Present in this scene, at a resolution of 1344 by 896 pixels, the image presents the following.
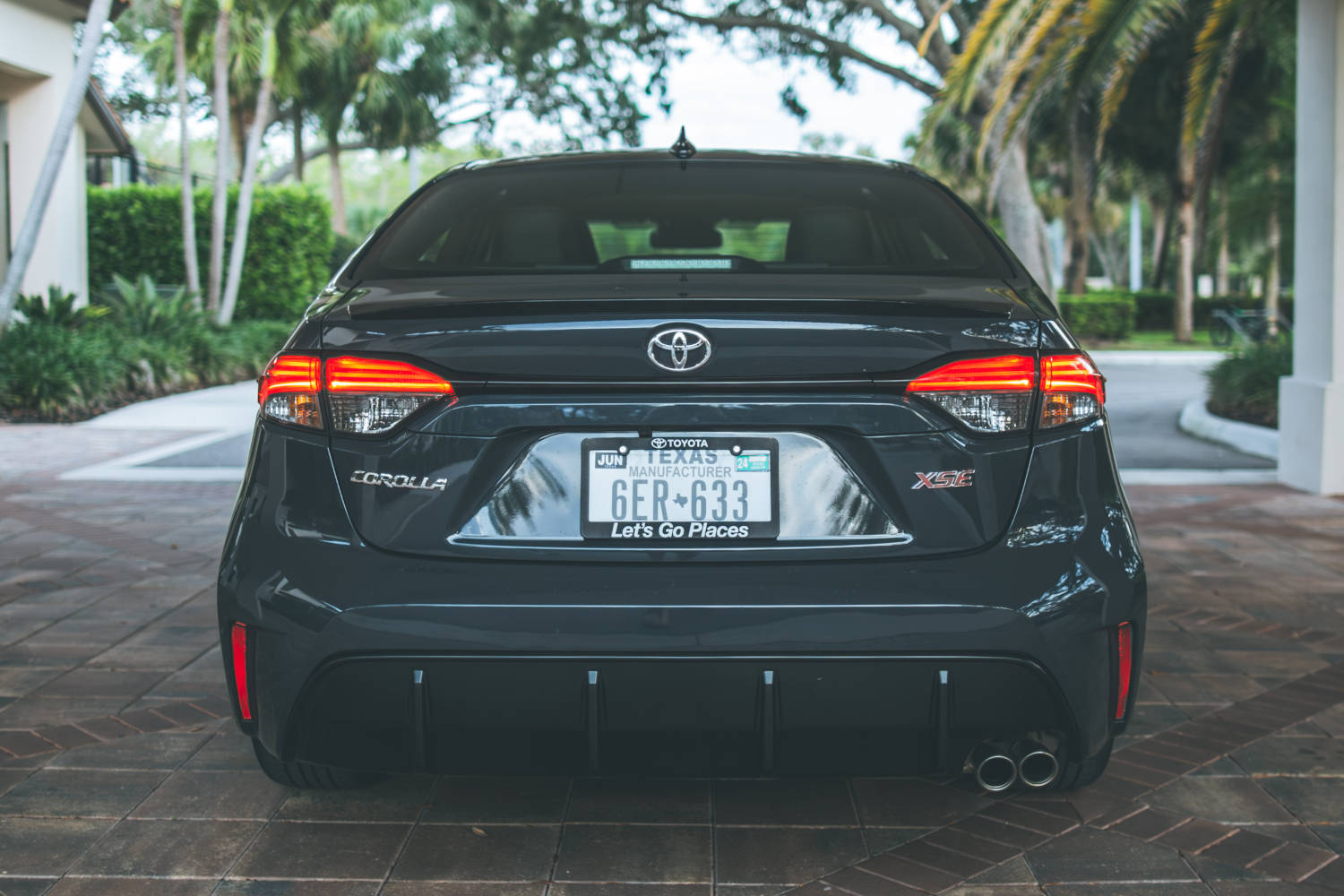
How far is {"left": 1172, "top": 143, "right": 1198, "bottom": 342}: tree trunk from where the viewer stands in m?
29.8

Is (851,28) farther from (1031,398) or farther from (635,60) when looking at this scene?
(1031,398)

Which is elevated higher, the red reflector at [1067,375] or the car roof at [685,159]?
the car roof at [685,159]

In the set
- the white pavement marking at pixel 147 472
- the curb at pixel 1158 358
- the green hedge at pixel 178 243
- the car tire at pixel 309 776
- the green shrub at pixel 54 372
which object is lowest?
the car tire at pixel 309 776

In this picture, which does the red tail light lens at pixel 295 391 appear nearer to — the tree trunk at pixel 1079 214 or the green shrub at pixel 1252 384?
the green shrub at pixel 1252 384

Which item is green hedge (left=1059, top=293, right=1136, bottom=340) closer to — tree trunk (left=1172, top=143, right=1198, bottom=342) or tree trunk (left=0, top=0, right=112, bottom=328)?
tree trunk (left=1172, top=143, right=1198, bottom=342)

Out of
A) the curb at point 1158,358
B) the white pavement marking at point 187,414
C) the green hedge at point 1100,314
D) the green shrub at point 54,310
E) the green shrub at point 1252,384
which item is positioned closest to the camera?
the green shrub at point 1252,384

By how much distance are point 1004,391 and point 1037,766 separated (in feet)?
2.50

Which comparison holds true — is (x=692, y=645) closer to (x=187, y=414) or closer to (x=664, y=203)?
(x=664, y=203)

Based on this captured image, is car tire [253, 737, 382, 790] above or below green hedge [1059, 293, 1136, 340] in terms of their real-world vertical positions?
below

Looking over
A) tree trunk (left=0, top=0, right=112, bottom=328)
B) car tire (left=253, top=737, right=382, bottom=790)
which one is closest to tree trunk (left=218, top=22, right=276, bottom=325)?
tree trunk (left=0, top=0, right=112, bottom=328)

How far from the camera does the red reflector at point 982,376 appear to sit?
8.55ft

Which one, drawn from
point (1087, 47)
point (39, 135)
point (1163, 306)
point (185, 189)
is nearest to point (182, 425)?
point (39, 135)

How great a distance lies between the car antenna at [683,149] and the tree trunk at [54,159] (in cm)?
1089

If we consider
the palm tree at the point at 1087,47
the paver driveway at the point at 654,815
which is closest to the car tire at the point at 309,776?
the paver driveway at the point at 654,815
